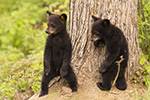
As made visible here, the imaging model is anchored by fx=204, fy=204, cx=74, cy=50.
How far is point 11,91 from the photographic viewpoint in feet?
17.8

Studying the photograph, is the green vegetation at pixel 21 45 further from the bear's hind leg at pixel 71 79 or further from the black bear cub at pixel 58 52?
the bear's hind leg at pixel 71 79

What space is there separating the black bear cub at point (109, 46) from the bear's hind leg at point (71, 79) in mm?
534

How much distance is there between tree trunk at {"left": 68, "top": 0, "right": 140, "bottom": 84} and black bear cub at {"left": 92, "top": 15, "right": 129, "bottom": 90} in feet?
0.59

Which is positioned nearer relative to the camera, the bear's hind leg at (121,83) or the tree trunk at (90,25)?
the tree trunk at (90,25)

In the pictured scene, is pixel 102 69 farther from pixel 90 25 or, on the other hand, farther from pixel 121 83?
pixel 90 25

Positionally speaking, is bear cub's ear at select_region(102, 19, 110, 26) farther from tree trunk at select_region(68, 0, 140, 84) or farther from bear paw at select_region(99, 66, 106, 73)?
bear paw at select_region(99, 66, 106, 73)

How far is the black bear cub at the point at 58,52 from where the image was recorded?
4.29 metres

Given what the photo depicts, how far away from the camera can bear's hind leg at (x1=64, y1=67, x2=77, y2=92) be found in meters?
4.38

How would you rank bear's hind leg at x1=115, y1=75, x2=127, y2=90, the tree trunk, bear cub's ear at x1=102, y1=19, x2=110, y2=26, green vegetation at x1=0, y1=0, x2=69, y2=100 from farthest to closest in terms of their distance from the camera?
green vegetation at x1=0, y1=0, x2=69, y2=100 < bear's hind leg at x1=115, y1=75, x2=127, y2=90 < the tree trunk < bear cub's ear at x1=102, y1=19, x2=110, y2=26

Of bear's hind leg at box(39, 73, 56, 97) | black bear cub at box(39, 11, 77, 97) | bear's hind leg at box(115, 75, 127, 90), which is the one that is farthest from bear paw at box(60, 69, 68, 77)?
bear's hind leg at box(115, 75, 127, 90)

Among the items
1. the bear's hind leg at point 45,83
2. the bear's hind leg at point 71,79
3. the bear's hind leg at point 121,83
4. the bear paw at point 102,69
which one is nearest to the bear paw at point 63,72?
the bear's hind leg at point 71,79

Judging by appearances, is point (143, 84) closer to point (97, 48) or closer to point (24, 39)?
point (97, 48)

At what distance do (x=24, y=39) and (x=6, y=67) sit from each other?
11.7ft

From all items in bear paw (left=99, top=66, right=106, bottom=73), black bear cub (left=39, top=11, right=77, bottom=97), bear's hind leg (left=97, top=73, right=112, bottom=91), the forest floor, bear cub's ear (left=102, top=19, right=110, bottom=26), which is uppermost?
bear cub's ear (left=102, top=19, right=110, bottom=26)
